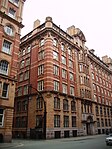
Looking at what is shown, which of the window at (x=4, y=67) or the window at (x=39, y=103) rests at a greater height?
the window at (x=4, y=67)

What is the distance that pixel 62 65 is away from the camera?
36625 millimetres

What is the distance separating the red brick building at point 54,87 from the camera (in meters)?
30.9

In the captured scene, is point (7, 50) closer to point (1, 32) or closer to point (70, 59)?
point (1, 32)

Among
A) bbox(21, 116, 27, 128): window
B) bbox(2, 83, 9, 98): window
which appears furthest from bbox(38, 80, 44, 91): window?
bbox(2, 83, 9, 98): window

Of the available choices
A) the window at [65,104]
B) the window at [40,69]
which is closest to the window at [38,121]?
the window at [65,104]

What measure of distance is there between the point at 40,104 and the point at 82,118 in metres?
11.6

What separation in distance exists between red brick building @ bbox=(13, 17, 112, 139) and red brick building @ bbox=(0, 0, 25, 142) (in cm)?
598

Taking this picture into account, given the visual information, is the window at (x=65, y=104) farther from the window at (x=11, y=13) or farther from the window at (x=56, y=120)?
the window at (x=11, y=13)

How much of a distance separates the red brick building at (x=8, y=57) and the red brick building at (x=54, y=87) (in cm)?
598

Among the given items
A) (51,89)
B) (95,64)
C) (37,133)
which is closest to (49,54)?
(51,89)

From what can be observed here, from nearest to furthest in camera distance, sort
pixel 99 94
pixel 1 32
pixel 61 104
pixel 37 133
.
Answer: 1. pixel 1 32
2. pixel 37 133
3. pixel 61 104
4. pixel 99 94

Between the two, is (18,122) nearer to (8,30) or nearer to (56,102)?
(56,102)

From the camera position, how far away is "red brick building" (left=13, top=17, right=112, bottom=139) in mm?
30906

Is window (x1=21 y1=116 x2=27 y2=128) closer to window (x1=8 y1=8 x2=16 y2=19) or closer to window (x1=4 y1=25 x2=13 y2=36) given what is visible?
window (x1=4 y1=25 x2=13 y2=36)
